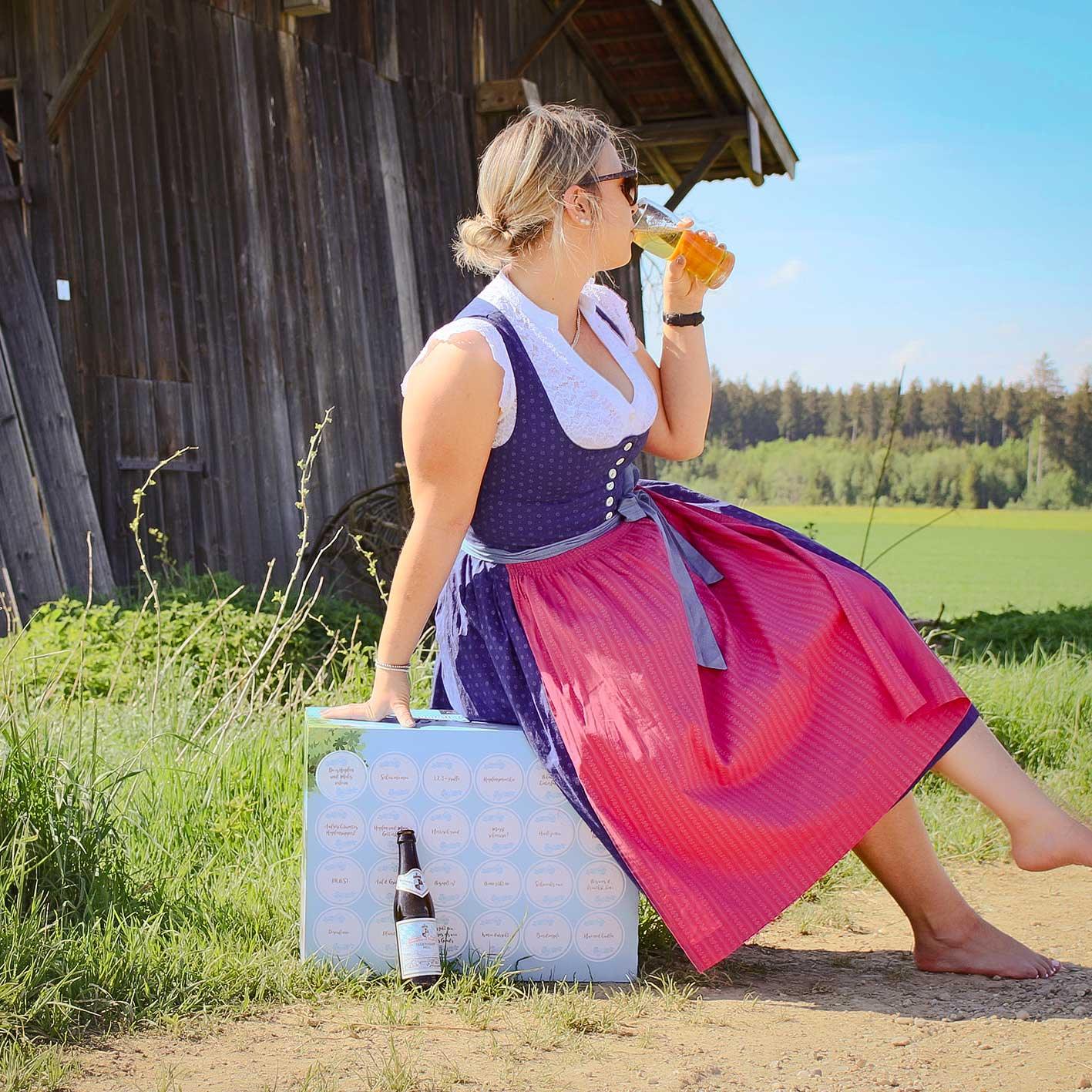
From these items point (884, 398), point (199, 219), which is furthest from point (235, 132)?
point (884, 398)

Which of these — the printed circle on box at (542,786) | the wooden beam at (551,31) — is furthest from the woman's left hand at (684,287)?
the wooden beam at (551,31)

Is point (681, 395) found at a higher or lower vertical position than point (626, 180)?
lower

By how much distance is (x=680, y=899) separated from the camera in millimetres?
2318

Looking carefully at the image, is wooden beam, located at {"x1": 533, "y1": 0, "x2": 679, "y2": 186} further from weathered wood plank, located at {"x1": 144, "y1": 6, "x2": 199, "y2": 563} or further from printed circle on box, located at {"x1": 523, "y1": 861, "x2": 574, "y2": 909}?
printed circle on box, located at {"x1": 523, "y1": 861, "x2": 574, "y2": 909}

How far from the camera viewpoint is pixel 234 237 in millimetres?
7012

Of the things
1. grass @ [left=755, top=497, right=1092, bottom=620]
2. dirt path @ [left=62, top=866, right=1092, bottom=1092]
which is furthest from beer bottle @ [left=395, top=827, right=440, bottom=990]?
grass @ [left=755, top=497, right=1092, bottom=620]

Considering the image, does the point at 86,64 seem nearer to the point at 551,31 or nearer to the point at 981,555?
the point at 551,31

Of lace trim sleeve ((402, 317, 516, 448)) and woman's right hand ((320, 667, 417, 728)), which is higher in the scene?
lace trim sleeve ((402, 317, 516, 448))

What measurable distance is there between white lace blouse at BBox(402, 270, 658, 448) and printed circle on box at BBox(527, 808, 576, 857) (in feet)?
2.28

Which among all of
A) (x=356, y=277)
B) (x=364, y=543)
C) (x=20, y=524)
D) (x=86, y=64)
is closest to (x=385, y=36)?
(x=356, y=277)

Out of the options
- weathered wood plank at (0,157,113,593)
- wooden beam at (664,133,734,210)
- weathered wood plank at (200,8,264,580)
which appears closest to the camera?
weathered wood plank at (0,157,113,593)

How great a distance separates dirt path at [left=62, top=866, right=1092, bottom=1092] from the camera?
6.61 ft

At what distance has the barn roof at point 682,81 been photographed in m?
9.37

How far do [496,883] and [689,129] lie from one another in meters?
8.34
